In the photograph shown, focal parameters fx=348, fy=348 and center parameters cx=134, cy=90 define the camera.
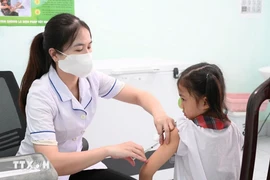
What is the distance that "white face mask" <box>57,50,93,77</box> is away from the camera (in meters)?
1.35

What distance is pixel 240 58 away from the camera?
331cm

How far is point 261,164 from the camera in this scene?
2.83 meters

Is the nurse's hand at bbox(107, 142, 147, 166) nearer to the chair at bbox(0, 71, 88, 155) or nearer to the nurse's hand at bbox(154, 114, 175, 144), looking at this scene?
the nurse's hand at bbox(154, 114, 175, 144)

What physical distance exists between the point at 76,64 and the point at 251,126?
0.72m

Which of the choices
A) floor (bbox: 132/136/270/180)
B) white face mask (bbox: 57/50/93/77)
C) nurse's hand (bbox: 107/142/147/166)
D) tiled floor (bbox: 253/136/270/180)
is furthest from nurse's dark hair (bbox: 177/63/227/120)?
tiled floor (bbox: 253/136/270/180)

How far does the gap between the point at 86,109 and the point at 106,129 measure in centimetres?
70

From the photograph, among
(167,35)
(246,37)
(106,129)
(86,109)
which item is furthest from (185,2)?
(86,109)

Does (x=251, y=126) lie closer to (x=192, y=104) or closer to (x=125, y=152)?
(x=192, y=104)

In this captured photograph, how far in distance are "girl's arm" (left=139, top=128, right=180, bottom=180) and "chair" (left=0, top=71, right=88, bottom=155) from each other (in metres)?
0.81

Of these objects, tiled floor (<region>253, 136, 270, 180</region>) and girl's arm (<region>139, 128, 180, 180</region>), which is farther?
tiled floor (<region>253, 136, 270, 180</region>)

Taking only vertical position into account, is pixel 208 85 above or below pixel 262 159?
above

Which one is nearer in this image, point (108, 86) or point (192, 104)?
point (192, 104)

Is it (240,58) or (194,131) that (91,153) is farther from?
(240,58)

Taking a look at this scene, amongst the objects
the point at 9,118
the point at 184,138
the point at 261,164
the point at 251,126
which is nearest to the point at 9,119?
the point at 9,118
